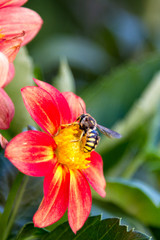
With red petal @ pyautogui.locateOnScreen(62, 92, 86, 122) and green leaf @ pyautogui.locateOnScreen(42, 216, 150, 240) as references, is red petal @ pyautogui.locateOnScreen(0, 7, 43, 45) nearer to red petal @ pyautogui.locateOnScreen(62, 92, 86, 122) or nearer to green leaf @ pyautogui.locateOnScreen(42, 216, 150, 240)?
red petal @ pyautogui.locateOnScreen(62, 92, 86, 122)

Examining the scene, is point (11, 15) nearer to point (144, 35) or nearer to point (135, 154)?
point (135, 154)

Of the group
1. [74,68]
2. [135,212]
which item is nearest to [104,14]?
[74,68]

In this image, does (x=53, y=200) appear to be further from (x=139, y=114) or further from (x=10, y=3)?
(x=139, y=114)

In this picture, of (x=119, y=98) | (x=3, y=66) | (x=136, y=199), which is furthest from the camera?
(x=119, y=98)

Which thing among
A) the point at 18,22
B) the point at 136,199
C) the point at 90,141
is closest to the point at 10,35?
the point at 18,22

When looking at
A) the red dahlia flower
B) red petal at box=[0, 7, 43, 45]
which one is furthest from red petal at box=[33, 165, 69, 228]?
red petal at box=[0, 7, 43, 45]

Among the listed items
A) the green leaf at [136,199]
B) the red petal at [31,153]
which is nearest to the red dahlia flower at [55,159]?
the red petal at [31,153]

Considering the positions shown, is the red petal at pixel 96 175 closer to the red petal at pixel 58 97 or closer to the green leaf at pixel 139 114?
the red petal at pixel 58 97
